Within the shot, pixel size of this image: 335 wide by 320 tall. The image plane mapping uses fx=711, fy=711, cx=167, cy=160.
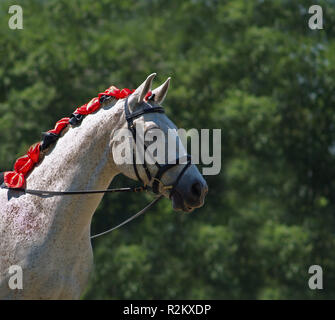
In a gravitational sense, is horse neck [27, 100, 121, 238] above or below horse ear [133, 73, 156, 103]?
below

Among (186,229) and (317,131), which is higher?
(317,131)

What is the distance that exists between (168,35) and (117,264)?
8768 millimetres

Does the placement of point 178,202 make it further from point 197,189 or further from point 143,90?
point 143,90

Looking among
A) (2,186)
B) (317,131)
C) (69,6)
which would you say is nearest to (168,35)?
(69,6)

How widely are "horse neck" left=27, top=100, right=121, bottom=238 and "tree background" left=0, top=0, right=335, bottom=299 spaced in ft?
45.0

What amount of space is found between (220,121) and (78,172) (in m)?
16.2

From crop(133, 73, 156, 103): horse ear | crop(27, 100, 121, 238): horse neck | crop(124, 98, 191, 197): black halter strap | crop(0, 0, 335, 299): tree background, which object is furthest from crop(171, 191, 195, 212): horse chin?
crop(0, 0, 335, 299): tree background

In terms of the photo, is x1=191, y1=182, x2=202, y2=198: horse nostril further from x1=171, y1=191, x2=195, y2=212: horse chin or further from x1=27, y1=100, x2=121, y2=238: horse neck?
x1=27, y1=100, x2=121, y2=238: horse neck

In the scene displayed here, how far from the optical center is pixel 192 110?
22.3 metres

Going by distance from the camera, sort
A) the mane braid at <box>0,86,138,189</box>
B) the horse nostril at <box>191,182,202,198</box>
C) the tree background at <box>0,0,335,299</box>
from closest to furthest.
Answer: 1. the horse nostril at <box>191,182,202,198</box>
2. the mane braid at <box>0,86,138,189</box>
3. the tree background at <box>0,0,335,299</box>

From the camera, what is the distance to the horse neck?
6016 millimetres

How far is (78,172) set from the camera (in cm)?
612

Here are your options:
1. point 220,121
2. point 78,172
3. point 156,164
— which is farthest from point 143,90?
point 220,121
